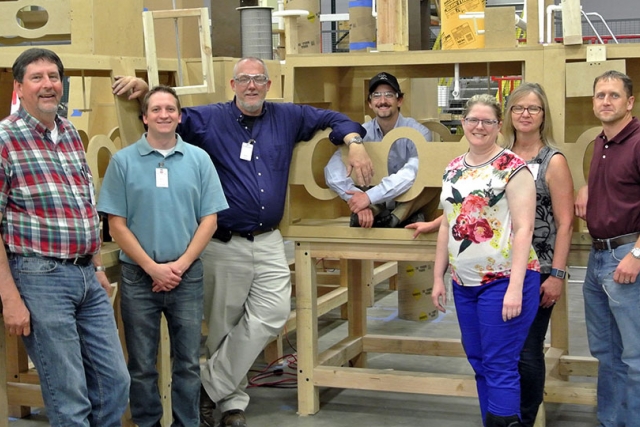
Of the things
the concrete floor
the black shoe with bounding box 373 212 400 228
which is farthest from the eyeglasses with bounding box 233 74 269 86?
the concrete floor

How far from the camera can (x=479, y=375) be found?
3.65m

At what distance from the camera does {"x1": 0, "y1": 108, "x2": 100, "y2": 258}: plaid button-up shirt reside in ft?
10.2

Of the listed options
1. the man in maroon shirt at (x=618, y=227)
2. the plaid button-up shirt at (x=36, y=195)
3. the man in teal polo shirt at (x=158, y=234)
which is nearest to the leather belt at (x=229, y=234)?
the man in teal polo shirt at (x=158, y=234)

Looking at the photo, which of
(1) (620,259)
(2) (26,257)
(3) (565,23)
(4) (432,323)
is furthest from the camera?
(4) (432,323)

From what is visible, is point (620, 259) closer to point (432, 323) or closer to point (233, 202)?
point (233, 202)

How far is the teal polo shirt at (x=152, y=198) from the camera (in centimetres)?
368

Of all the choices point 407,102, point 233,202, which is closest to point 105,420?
point 233,202

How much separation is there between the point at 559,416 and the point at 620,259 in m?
1.25

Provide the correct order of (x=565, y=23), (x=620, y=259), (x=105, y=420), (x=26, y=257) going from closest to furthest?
(x=26, y=257) → (x=105, y=420) → (x=620, y=259) → (x=565, y=23)

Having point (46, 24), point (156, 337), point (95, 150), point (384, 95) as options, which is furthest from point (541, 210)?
point (46, 24)

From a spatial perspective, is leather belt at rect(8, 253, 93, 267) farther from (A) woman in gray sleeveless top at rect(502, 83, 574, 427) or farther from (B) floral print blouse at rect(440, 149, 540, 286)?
(A) woman in gray sleeveless top at rect(502, 83, 574, 427)

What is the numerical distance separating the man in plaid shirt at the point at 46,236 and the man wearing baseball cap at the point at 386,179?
56.5 inches

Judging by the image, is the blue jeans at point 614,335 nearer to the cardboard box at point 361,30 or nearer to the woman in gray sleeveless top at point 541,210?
the woman in gray sleeveless top at point 541,210

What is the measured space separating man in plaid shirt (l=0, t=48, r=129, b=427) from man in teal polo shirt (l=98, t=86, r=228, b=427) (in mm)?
418
